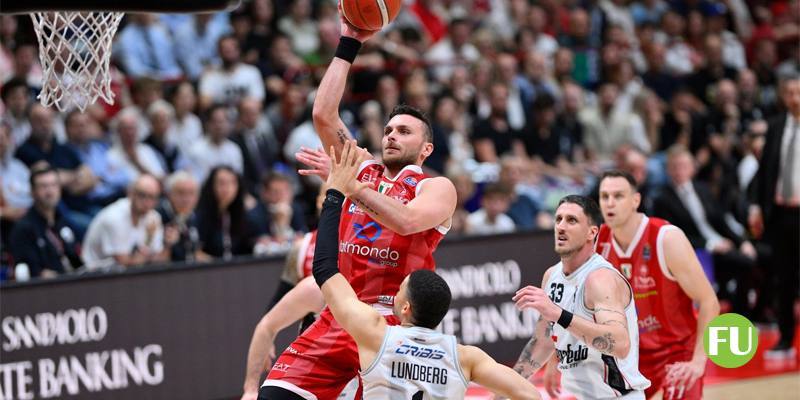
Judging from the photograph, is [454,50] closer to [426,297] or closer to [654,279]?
[654,279]

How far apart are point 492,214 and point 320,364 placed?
5393mm

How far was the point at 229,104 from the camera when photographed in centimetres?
1140

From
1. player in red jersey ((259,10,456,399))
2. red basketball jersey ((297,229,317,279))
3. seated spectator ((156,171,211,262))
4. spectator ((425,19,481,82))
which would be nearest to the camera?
player in red jersey ((259,10,456,399))

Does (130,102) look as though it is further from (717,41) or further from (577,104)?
(717,41)

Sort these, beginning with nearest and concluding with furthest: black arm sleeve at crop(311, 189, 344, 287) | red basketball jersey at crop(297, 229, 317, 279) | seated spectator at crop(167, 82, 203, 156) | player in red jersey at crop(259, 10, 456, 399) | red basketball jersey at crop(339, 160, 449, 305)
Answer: black arm sleeve at crop(311, 189, 344, 287), player in red jersey at crop(259, 10, 456, 399), red basketball jersey at crop(339, 160, 449, 305), red basketball jersey at crop(297, 229, 317, 279), seated spectator at crop(167, 82, 203, 156)

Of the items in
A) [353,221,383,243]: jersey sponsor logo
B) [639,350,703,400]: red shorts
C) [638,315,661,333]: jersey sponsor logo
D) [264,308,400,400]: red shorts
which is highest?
[353,221,383,243]: jersey sponsor logo

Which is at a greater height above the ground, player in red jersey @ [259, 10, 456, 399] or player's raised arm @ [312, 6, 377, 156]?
player's raised arm @ [312, 6, 377, 156]

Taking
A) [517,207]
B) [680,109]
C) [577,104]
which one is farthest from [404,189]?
[680,109]

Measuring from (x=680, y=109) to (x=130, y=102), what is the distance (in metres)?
6.45

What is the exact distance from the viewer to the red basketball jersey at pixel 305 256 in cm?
626

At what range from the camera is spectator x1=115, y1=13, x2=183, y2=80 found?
1122 cm

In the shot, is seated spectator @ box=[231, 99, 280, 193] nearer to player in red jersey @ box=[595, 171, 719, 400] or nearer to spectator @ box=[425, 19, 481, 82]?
spectator @ box=[425, 19, 481, 82]

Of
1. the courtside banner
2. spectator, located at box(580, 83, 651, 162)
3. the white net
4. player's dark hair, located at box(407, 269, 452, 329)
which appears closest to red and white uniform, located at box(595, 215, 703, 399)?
player's dark hair, located at box(407, 269, 452, 329)

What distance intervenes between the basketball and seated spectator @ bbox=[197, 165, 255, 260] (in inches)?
161
